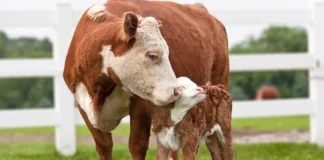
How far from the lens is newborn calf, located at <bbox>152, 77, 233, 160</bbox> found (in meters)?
4.46

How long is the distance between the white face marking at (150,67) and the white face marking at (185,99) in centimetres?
6

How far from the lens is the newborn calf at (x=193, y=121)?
4457 millimetres

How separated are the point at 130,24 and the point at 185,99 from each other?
509 millimetres

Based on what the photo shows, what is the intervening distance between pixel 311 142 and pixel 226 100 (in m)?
5.56

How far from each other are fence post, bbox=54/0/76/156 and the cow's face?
4.66m

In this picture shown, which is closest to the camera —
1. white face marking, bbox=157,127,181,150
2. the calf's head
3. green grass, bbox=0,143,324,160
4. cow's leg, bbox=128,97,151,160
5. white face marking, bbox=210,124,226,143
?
the calf's head

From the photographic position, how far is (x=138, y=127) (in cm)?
521

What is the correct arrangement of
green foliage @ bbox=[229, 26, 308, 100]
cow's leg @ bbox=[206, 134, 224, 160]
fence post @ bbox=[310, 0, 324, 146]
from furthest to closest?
1. green foliage @ bbox=[229, 26, 308, 100]
2. fence post @ bbox=[310, 0, 324, 146]
3. cow's leg @ bbox=[206, 134, 224, 160]

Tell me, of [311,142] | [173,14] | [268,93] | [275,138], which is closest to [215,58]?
[173,14]

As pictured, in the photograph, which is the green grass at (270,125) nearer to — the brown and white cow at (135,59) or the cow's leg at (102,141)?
the brown and white cow at (135,59)

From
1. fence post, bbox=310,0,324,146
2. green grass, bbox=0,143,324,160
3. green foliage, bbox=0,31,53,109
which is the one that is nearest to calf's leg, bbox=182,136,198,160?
green grass, bbox=0,143,324,160

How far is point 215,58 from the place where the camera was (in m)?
6.32

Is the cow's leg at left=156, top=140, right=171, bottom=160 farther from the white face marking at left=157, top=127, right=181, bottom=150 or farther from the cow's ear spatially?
the cow's ear

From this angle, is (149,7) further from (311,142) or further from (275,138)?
(275,138)
